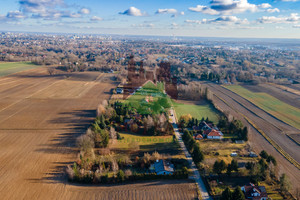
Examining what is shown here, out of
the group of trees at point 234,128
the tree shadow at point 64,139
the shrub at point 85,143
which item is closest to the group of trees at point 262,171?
the group of trees at point 234,128

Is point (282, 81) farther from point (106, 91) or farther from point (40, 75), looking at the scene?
point (40, 75)


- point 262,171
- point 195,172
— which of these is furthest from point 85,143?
point 262,171

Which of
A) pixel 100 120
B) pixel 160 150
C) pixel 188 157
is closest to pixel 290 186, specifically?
pixel 188 157

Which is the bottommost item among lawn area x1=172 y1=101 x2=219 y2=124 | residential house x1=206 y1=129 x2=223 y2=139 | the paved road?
the paved road

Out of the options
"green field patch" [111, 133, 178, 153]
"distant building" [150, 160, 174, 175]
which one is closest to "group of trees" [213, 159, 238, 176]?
"distant building" [150, 160, 174, 175]

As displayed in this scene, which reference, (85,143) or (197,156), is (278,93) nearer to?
(197,156)

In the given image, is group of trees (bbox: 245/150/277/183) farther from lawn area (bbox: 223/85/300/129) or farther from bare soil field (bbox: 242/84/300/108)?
bare soil field (bbox: 242/84/300/108)
